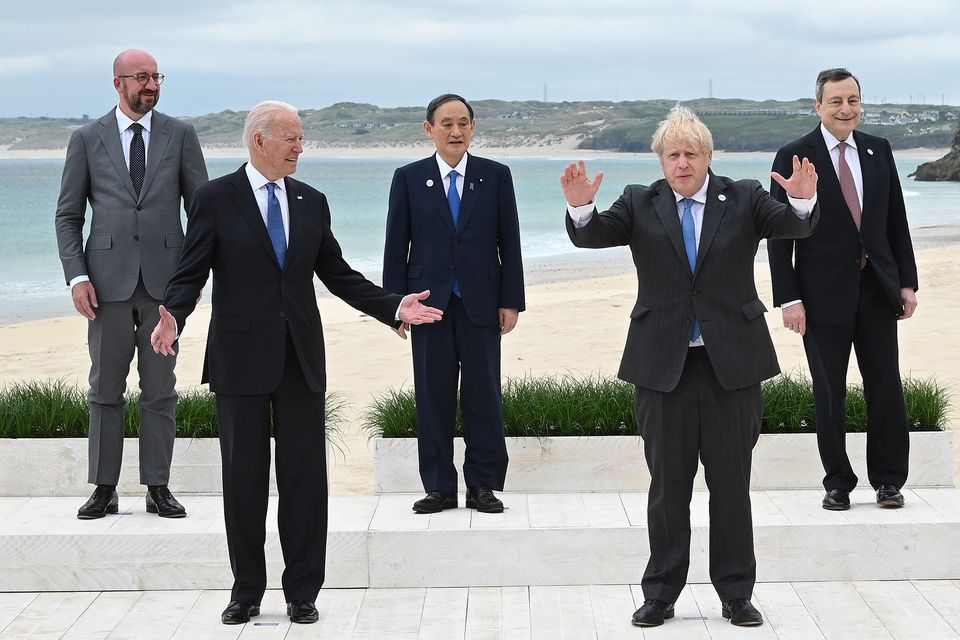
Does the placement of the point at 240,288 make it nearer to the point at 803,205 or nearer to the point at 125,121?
the point at 125,121

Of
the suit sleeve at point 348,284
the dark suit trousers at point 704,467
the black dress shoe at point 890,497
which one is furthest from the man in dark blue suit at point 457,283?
the black dress shoe at point 890,497

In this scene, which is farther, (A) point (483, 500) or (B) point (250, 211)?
(A) point (483, 500)

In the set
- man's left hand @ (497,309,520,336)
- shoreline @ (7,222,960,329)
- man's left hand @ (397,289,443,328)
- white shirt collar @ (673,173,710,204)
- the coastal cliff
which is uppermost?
white shirt collar @ (673,173,710,204)

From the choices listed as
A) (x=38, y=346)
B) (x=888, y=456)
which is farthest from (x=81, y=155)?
(x=38, y=346)

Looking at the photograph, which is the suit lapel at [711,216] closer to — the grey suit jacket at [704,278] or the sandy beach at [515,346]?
the grey suit jacket at [704,278]

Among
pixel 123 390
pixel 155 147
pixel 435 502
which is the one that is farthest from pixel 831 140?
pixel 123 390

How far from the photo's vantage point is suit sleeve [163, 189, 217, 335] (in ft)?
13.8

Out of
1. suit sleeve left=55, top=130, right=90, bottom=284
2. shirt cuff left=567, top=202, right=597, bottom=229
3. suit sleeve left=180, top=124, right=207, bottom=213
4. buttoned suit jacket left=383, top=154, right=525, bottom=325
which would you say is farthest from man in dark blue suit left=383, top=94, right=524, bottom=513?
suit sleeve left=55, top=130, right=90, bottom=284

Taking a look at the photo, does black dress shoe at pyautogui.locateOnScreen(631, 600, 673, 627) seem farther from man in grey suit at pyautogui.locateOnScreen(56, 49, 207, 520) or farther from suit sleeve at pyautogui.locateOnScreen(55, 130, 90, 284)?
suit sleeve at pyautogui.locateOnScreen(55, 130, 90, 284)

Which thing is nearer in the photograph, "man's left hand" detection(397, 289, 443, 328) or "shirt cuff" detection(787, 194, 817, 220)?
"shirt cuff" detection(787, 194, 817, 220)

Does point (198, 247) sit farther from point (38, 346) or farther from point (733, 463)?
point (38, 346)

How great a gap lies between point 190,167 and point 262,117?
3.53ft

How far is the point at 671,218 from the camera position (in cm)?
414

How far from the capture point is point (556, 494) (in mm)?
5305
